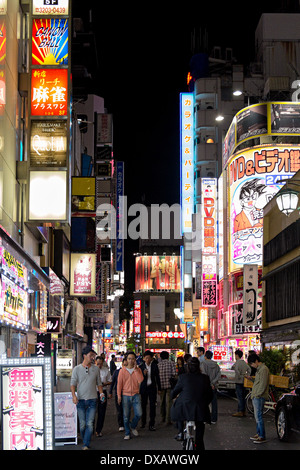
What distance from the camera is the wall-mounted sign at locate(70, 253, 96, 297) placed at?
36438 mm

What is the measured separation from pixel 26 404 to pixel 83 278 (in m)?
27.1

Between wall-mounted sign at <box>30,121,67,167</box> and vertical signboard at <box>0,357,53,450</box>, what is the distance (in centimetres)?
1087

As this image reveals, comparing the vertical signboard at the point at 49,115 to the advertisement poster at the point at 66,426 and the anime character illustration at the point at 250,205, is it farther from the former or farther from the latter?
the anime character illustration at the point at 250,205

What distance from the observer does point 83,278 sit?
36.5 metres

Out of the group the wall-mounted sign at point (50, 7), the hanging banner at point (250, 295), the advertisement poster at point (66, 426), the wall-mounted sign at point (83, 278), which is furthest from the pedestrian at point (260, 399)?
the wall-mounted sign at point (83, 278)

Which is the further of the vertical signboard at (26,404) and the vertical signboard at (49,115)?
the vertical signboard at (49,115)

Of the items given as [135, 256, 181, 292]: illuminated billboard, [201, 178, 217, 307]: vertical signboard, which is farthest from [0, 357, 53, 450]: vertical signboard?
[135, 256, 181, 292]: illuminated billboard

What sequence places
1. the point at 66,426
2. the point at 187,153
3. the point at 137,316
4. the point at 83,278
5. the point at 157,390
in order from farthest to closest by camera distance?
the point at 137,316 → the point at 187,153 → the point at 83,278 → the point at 157,390 → the point at 66,426

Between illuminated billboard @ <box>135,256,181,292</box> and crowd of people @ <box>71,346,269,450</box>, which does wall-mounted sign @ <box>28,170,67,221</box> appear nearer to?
crowd of people @ <box>71,346,269,450</box>

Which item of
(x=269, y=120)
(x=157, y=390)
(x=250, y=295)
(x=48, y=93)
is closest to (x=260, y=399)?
(x=157, y=390)

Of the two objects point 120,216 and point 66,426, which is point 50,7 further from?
point 120,216

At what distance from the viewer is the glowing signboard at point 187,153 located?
234ft

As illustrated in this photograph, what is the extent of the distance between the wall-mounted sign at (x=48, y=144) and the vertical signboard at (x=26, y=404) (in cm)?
1087

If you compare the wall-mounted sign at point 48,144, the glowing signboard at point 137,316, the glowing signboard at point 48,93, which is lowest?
the glowing signboard at point 137,316
